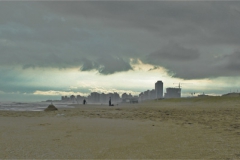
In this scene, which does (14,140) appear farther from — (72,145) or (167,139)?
(167,139)

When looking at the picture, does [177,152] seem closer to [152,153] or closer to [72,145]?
[152,153]

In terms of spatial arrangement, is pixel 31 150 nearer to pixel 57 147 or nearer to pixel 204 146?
pixel 57 147

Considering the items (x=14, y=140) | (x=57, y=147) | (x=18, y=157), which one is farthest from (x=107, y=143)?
(x=14, y=140)

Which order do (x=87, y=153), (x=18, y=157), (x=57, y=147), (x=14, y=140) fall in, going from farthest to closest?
1. (x=14, y=140)
2. (x=57, y=147)
3. (x=87, y=153)
4. (x=18, y=157)

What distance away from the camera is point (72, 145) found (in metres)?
6.60

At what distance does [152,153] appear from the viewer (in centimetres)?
567

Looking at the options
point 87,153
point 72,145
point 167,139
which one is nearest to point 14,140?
point 72,145

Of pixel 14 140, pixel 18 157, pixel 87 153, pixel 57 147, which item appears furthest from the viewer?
pixel 14 140

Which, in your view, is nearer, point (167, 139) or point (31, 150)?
point (31, 150)

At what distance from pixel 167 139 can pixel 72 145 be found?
3.22 metres

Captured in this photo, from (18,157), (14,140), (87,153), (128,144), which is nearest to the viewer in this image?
(18,157)

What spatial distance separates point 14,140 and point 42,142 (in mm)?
1099

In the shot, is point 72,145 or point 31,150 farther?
point 72,145

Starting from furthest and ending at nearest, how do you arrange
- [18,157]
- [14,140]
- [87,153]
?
[14,140], [87,153], [18,157]
